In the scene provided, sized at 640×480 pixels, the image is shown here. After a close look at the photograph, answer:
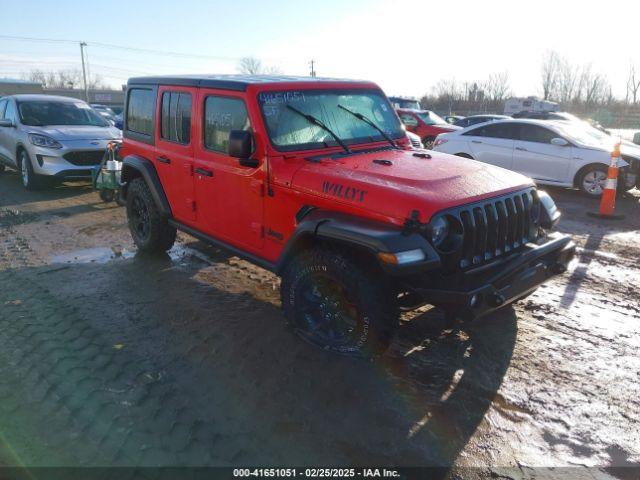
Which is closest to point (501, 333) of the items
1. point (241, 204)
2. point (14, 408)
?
point (241, 204)

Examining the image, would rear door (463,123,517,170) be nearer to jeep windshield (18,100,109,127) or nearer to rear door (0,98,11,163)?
jeep windshield (18,100,109,127)

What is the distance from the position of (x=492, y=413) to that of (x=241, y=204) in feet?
8.24

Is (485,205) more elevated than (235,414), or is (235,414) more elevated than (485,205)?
(485,205)

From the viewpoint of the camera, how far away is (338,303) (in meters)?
3.48

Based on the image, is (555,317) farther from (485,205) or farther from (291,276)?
(291,276)

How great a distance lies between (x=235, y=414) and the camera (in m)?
3.00

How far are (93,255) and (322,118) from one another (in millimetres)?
3483

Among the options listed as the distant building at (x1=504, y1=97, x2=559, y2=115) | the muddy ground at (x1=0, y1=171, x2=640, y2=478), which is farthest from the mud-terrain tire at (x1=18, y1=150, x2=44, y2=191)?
the distant building at (x1=504, y1=97, x2=559, y2=115)

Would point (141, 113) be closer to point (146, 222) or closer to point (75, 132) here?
point (146, 222)

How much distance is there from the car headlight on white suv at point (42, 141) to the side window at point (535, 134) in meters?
8.92

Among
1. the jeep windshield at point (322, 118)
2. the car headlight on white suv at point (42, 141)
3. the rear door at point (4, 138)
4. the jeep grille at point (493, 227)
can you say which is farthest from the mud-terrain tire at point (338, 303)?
the rear door at point (4, 138)

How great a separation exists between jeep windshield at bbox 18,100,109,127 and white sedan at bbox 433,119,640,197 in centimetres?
791

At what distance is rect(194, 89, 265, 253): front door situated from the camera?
13.6ft

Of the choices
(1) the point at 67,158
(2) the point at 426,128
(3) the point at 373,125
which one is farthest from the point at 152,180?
(2) the point at 426,128
